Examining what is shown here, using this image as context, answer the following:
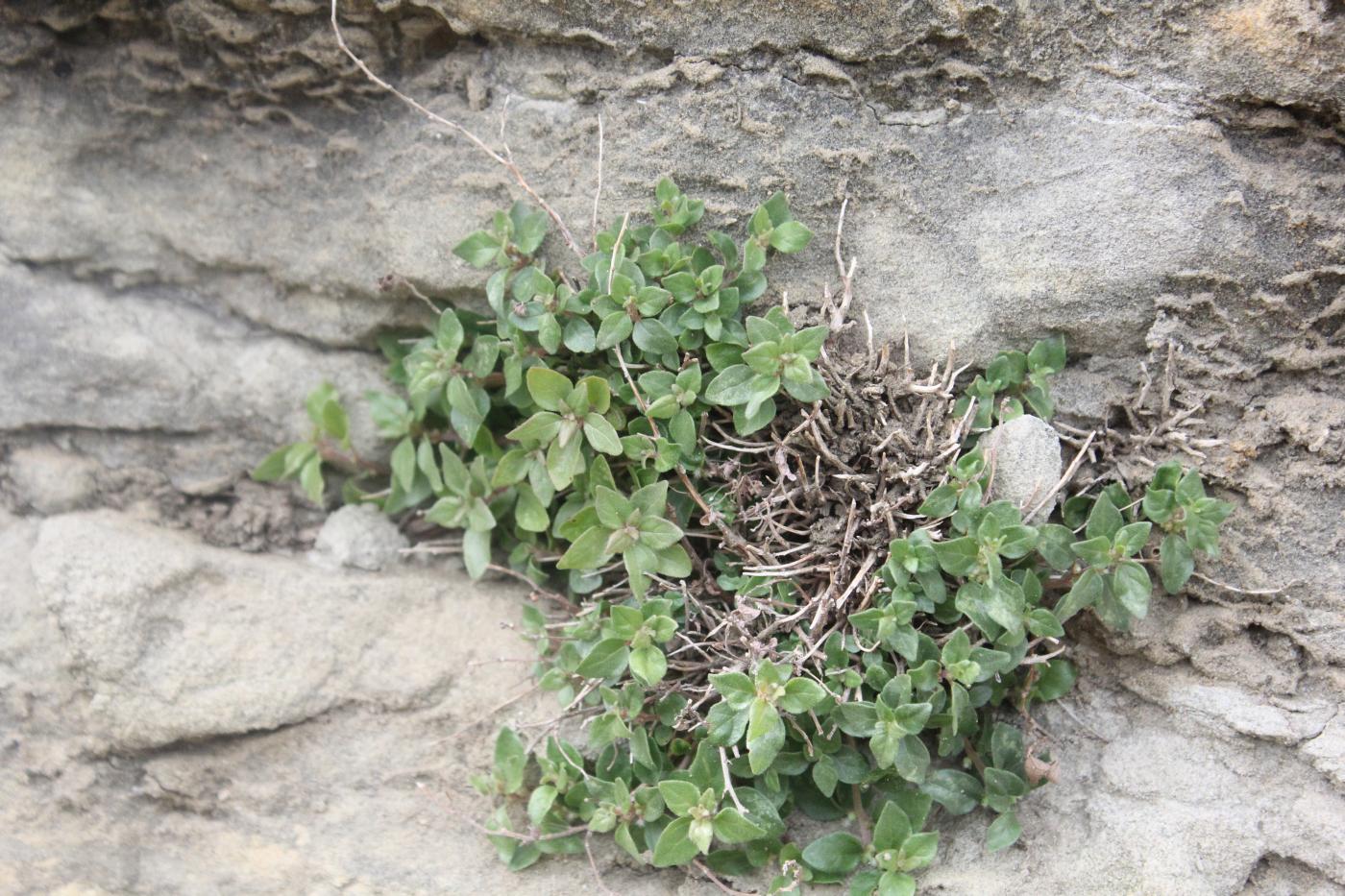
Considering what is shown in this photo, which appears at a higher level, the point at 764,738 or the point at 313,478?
the point at 313,478

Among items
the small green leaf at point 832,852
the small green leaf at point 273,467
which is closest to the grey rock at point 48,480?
the small green leaf at point 273,467

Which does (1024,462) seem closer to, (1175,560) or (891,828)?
(1175,560)

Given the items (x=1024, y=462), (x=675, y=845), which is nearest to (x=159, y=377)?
(x=675, y=845)

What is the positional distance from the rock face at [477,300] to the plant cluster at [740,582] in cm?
12

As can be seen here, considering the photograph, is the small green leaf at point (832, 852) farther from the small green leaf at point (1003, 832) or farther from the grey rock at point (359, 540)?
the grey rock at point (359, 540)

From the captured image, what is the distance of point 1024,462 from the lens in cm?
209

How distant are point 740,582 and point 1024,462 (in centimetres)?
61

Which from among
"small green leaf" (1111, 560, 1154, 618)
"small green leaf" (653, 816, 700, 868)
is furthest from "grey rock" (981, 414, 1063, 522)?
"small green leaf" (653, 816, 700, 868)

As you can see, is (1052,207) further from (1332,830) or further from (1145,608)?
(1332,830)

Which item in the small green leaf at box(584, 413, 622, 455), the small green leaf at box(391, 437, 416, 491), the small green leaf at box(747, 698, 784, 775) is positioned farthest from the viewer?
the small green leaf at box(391, 437, 416, 491)

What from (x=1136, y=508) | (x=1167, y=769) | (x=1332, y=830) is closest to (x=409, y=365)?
(x=1136, y=508)

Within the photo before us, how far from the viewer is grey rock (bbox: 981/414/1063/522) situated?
2.08m

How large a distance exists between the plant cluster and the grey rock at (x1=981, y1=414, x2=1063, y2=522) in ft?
0.12

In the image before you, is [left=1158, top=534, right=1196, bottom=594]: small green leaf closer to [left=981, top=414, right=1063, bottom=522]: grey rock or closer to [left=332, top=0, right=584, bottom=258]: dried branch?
[left=981, top=414, right=1063, bottom=522]: grey rock
